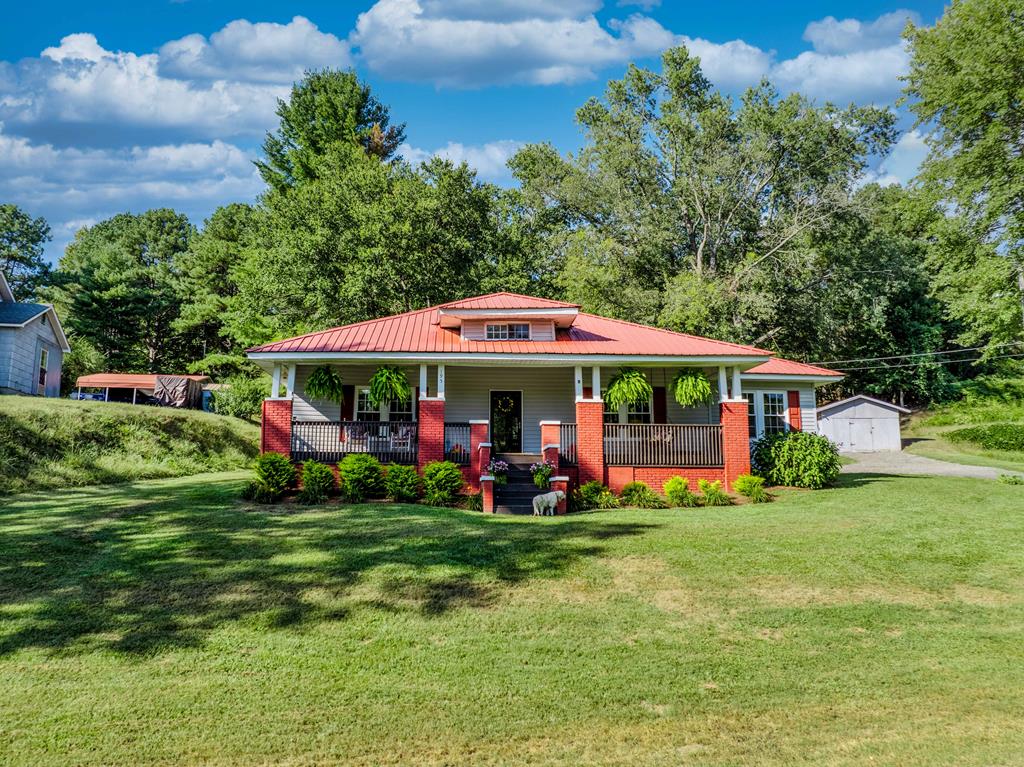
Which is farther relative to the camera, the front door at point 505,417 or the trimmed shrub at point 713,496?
the front door at point 505,417

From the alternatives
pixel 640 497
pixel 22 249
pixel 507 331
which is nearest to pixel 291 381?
pixel 507 331

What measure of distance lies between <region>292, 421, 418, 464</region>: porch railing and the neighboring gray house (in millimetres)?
15146

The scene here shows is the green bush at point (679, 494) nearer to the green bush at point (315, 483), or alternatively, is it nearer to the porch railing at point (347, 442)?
the porch railing at point (347, 442)

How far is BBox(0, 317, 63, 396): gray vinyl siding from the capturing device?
21.6 metres

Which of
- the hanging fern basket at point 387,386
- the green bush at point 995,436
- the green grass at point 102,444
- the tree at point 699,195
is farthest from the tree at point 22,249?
the green bush at point 995,436

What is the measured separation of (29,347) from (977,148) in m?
36.1

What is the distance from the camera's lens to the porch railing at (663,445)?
1445cm

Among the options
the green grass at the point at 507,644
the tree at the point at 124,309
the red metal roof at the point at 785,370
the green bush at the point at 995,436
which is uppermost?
the tree at the point at 124,309

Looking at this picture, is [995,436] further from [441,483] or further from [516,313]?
[441,483]

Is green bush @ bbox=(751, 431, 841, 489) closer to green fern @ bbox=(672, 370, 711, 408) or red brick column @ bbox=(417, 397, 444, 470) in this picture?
green fern @ bbox=(672, 370, 711, 408)

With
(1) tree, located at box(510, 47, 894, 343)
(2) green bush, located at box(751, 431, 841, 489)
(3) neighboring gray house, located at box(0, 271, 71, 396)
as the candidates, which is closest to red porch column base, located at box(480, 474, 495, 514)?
(2) green bush, located at box(751, 431, 841, 489)

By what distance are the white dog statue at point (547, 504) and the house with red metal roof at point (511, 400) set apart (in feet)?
3.07

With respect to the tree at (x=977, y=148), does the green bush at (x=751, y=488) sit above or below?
below

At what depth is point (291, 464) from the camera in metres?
12.9
